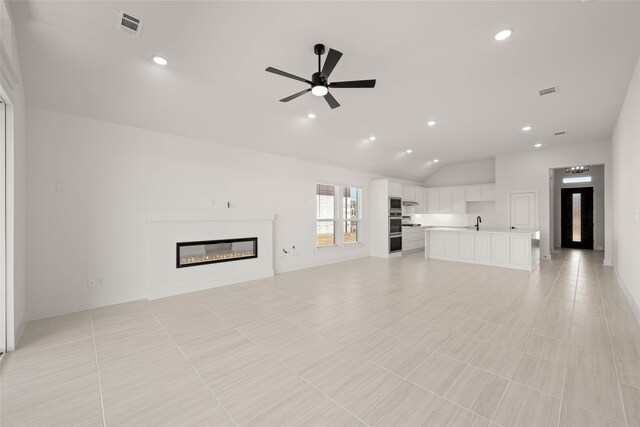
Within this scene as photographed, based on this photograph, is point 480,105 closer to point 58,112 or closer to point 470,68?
point 470,68

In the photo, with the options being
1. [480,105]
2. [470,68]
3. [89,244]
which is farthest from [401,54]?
[89,244]

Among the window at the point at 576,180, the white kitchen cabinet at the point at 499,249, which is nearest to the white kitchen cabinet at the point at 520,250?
the white kitchen cabinet at the point at 499,249

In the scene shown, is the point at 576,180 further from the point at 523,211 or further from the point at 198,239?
the point at 198,239

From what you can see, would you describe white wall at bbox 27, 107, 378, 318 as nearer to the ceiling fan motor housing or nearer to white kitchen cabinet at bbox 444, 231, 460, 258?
the ceiling fan motor housing

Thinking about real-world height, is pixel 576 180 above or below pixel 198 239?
above

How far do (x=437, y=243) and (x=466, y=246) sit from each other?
0.77m

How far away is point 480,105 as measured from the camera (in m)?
4.36

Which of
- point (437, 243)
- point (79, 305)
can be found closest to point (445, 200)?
point (437, 243)

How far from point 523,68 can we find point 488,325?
10.3 feet

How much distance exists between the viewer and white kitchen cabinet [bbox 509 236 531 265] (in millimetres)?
5754

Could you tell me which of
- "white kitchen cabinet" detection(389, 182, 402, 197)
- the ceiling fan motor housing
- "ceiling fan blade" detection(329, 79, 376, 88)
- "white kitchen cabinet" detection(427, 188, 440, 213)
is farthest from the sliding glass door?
"white kitchen cabinet" detection(427, 188, 440, 213)

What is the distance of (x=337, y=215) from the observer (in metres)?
7.45

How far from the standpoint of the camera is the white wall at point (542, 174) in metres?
6.44

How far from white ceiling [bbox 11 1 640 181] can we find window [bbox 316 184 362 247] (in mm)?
2377
